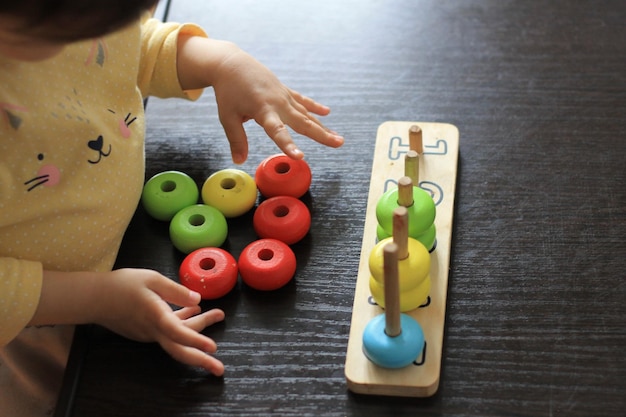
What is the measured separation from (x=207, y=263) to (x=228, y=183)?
10cm

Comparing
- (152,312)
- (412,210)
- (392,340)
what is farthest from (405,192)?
(152,312)

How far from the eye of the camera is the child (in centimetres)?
67

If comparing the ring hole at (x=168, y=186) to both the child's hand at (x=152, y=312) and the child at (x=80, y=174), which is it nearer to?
the child at (x=80, y=174)

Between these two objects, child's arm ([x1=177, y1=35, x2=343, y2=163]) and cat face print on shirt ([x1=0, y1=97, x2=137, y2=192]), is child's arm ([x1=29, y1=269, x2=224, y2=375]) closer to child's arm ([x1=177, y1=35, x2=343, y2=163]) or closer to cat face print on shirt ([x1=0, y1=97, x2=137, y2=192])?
cat face print on shirt ([x1=0, y1=97, x2=137, y2=192])

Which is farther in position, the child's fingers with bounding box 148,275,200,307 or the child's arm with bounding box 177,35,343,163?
the child's arm with bounding box 177,35,343,163

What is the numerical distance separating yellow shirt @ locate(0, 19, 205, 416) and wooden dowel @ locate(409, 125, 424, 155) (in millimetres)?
254

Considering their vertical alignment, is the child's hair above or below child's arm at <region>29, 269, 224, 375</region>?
above

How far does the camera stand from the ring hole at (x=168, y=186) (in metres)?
0.82

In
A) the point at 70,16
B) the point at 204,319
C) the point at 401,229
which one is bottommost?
the point at 204,319

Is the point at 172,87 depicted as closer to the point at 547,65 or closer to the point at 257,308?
the point at 257,308

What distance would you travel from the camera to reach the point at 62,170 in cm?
72

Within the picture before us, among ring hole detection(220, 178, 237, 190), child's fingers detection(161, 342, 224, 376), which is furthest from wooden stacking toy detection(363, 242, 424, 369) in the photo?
ring hole detection(220, 178, 237, 190)

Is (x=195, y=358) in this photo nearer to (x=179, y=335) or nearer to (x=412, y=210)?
(x=179, y=335)

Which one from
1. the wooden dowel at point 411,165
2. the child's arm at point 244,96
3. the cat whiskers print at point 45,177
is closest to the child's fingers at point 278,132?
the child's arm at point 244,96
